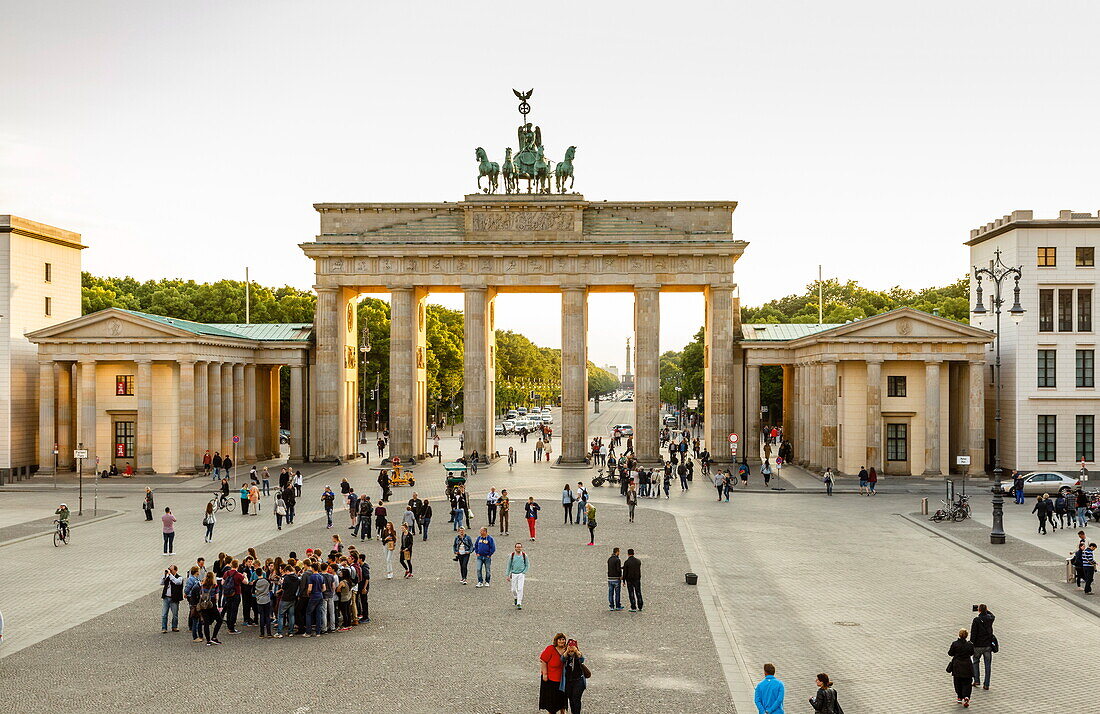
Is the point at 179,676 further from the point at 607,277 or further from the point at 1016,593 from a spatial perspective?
the point at 607,277

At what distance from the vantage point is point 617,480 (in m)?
55.4

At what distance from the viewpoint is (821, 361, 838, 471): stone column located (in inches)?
2215

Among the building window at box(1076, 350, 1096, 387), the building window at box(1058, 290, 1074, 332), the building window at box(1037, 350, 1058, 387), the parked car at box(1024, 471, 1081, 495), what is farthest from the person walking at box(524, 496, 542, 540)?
the building window at box(1076, 350, 1096, 387)

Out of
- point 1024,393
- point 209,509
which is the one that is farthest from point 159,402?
point 1024,393

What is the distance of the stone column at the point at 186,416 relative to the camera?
57.3m

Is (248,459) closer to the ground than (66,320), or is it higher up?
closer to the ground

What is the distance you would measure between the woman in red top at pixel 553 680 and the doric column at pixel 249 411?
180 ft

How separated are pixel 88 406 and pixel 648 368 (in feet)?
118

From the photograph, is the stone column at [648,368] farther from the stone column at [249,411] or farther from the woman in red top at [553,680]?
the woman in red top at [553,680]

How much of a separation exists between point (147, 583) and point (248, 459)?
4049cm

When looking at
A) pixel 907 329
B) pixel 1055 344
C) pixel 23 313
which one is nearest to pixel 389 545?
pixel 907 329

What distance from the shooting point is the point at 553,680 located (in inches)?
596

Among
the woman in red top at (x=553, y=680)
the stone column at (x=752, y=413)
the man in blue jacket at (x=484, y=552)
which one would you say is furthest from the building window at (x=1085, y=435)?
the woman in red top at (x=553, y=680)

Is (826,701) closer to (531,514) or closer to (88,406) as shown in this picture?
(531,514)
